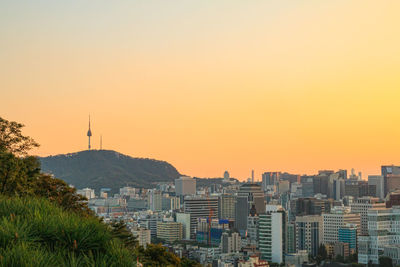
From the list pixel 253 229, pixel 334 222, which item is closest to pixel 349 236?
pixel 334 222

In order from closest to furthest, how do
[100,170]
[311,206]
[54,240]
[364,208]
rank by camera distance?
1. [54,240]
2. [364,208]
3. [311,206]
4. [100,170]

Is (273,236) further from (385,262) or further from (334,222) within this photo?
(334,222)

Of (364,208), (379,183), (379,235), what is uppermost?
(379,183)

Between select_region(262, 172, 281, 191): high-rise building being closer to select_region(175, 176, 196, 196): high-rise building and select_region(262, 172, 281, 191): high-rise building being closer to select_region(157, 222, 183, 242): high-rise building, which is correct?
select_region(175, 176, 196, 196): high-rise building

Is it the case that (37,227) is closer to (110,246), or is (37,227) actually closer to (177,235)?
(110,246)

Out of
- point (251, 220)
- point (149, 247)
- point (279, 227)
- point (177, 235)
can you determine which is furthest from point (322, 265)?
point (149, 247)

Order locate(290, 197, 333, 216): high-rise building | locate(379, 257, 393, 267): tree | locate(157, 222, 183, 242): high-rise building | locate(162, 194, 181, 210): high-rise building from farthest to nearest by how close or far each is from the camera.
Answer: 1. locate(162, 194, 181, 210): high-rise building
2. locate(290, 197, 333, 216): high-rise building
3. locate(157, 222, 183, 242): high-rise building
4. locate(379, 257, 393, 267): tree

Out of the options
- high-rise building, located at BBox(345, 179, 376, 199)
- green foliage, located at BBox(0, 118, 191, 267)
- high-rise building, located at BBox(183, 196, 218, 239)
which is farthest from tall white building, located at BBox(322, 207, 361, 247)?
green foliage, located at BBox(0, 118, 191, 267)
